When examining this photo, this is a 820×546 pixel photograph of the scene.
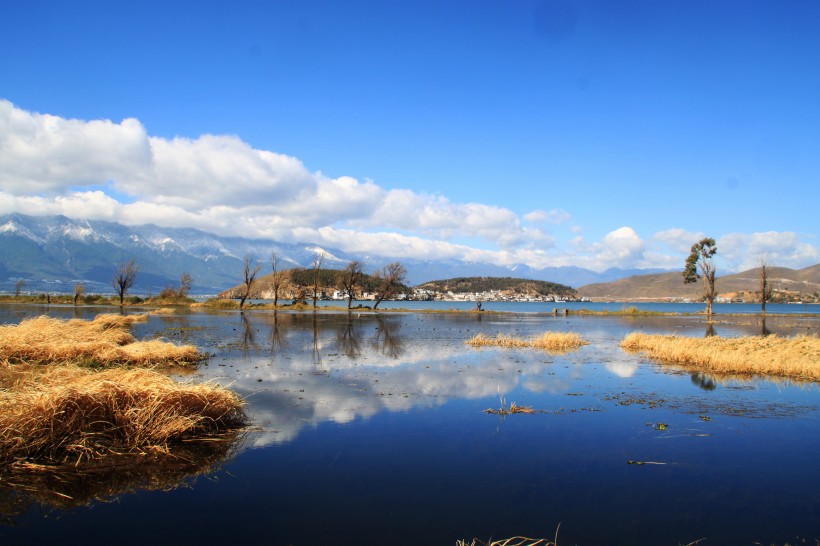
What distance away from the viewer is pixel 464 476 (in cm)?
1034

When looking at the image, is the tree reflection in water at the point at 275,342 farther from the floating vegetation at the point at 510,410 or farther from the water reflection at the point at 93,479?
the water reflection at the point at 93,479

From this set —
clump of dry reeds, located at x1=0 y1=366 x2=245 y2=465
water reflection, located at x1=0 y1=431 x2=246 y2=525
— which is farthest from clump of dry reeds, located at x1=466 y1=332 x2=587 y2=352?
water reflection, located at x1=0 y1=431 x2=246 y2=525

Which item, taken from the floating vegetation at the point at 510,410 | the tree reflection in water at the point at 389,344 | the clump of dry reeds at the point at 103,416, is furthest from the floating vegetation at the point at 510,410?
the tree reflection in water at the point at 389,344

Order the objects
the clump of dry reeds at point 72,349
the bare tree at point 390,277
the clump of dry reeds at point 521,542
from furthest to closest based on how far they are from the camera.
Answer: the bare tree at point 390,277, the clump of dry reeds at point 72,349, the clump of dry reeds at point 521,542

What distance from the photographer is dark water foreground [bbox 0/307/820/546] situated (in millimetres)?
7984

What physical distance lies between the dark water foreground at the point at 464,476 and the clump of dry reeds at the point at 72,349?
4.12 m

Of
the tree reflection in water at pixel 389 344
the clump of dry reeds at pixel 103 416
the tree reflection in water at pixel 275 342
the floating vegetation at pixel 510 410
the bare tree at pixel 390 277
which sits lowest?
the tree reflection in water at pixel 389 344

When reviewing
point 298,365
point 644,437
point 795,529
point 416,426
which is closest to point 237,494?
point 416,426

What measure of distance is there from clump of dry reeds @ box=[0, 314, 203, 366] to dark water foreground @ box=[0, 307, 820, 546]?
4.12m

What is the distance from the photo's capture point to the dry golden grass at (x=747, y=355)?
24.6 metres

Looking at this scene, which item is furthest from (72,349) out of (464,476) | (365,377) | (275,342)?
(464,476)

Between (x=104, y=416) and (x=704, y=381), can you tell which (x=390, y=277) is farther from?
(x=104, y=416)

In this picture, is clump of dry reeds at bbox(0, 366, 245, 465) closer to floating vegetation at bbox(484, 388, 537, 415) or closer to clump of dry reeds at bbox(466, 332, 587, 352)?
floating vegetation at bbox(484, 388, 537, 415)

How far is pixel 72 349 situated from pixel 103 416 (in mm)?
12221
